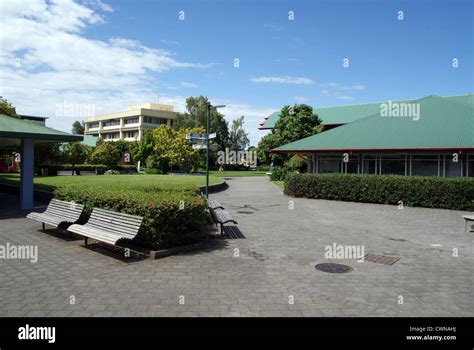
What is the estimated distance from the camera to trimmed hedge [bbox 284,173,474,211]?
15.9 meters

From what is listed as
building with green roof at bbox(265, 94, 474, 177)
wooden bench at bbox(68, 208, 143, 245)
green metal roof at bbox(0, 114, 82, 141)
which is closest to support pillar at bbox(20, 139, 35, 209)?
green metal roof at bbox(0, 114, 82, 141)

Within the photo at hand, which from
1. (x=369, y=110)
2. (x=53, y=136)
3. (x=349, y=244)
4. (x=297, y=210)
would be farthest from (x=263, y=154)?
(x=349, y=244)

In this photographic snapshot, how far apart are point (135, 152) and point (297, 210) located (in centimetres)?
4964

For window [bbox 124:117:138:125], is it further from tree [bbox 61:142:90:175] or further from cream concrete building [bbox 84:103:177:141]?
tree [bbox 61:142:90:175]

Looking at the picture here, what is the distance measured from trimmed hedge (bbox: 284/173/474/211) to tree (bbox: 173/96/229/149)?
46166 mm

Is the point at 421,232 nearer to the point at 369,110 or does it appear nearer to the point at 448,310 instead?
the point at 448,310

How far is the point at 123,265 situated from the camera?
22.8 ft

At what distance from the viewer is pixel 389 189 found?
1753 centimetres

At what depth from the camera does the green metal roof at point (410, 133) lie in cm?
2052

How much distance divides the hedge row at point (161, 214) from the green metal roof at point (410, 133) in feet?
52.9

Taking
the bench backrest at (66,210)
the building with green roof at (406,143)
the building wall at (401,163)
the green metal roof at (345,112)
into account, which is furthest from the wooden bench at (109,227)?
the green metal roof at (345,112)

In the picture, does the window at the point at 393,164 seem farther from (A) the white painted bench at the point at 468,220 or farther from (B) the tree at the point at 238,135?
(B) the tree at the point at 238,135

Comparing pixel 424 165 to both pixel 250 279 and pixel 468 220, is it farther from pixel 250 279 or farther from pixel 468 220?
pixel 250 279

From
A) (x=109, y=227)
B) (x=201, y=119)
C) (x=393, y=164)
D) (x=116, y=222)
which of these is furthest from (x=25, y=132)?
(x=201, y=119)
